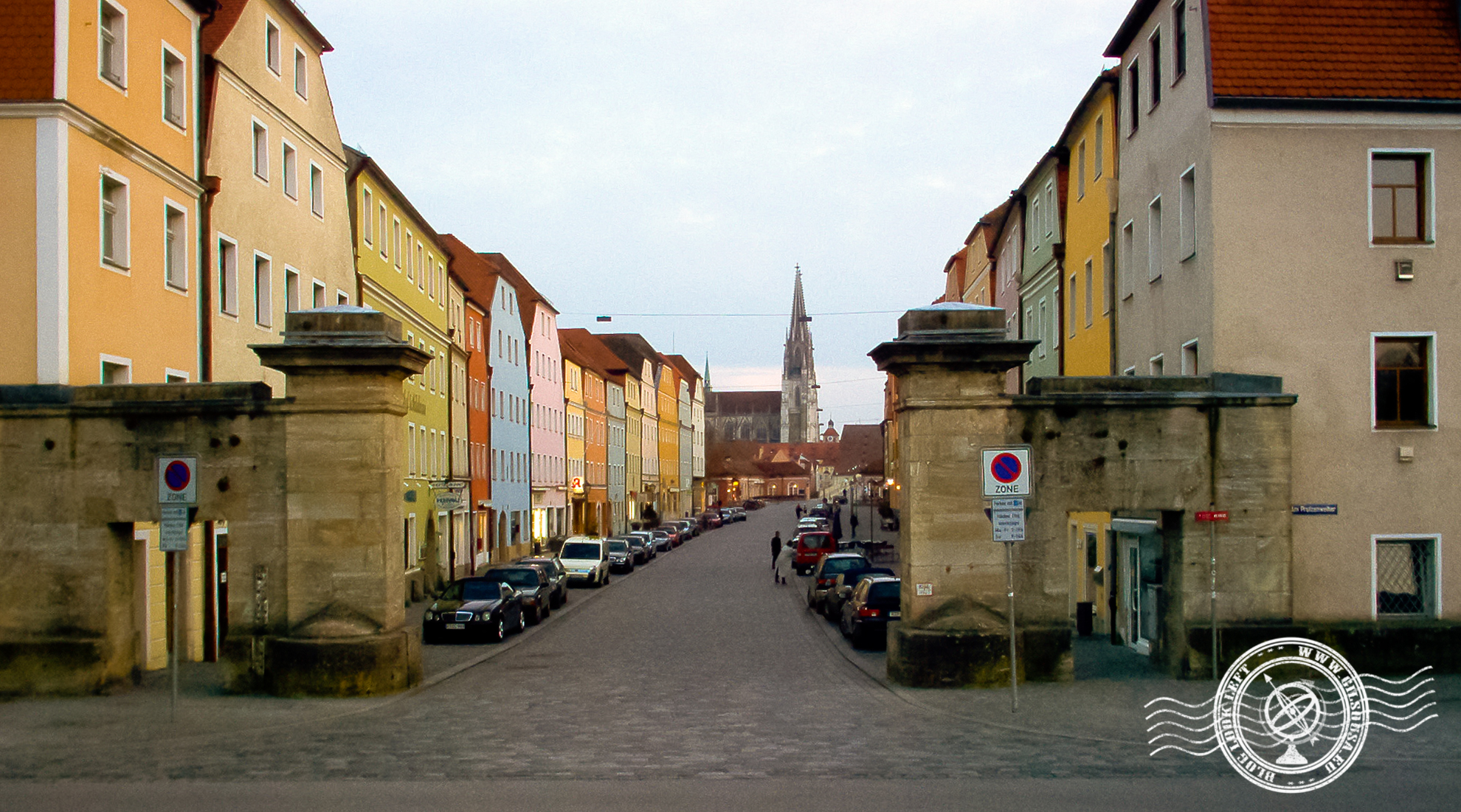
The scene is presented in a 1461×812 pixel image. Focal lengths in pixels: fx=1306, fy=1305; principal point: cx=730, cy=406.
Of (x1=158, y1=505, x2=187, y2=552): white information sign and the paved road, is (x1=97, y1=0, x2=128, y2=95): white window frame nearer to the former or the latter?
(x1=158, y1=505, x2=187, y2=552): white information sign

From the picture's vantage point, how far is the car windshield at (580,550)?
43438 millimetres

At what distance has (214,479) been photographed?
16.8 metres

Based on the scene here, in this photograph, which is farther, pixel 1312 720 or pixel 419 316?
pixel 419 316

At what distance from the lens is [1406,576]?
706 inches

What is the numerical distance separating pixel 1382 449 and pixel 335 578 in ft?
46.5

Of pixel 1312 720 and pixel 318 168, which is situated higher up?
pixel 318 168

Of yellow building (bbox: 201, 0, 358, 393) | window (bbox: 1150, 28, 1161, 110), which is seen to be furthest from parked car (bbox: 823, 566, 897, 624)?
yellow building (bbox: 201, 0, 358, 393)

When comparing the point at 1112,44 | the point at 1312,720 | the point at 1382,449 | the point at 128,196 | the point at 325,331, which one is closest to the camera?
the point at 1312,720

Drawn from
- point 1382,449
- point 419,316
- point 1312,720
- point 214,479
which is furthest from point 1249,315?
point 419,316

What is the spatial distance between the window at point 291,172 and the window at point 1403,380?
20.1 meters

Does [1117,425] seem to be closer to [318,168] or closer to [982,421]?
[982,421]

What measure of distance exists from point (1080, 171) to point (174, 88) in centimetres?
1761

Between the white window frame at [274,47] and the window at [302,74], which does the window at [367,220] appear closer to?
the window at [302,74]

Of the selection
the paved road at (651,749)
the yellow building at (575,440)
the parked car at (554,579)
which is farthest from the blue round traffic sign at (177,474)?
the yellow building at (575,440)
